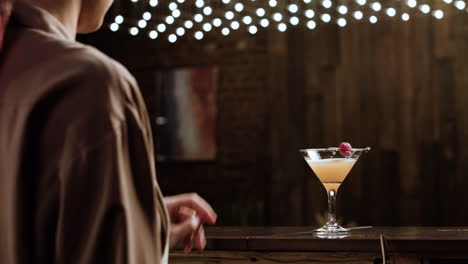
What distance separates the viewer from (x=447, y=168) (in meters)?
5.13

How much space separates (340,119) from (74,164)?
4.95 meters

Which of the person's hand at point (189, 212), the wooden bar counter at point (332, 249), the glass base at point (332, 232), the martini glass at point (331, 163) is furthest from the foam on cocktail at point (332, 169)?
the person's hand at point (189, 212)

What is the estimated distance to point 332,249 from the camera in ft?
5.73

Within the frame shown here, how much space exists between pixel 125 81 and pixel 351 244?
4.09 ft

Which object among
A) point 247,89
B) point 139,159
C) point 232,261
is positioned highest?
point 247,89

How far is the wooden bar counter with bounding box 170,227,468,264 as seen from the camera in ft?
5.49

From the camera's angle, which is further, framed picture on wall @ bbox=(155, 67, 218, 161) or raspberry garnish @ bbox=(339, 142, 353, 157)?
framed picture on wall @ bbox=(155, 67, 218, 161)

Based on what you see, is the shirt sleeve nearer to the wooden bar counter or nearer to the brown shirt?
the brown shirt

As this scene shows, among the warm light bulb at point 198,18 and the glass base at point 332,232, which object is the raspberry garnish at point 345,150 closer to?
the glass base at point 332,232

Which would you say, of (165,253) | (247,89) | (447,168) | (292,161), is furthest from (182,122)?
(165,253)

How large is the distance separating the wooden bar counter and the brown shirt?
1.19 metres

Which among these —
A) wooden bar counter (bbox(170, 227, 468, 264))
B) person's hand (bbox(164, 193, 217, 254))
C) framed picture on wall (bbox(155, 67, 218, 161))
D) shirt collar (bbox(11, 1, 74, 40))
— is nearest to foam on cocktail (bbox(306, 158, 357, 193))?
wooden bar counter (bbox(170, 227, 468, 264))

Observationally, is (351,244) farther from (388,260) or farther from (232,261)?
(232,261)

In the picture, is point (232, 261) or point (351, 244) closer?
point (351, 244)
